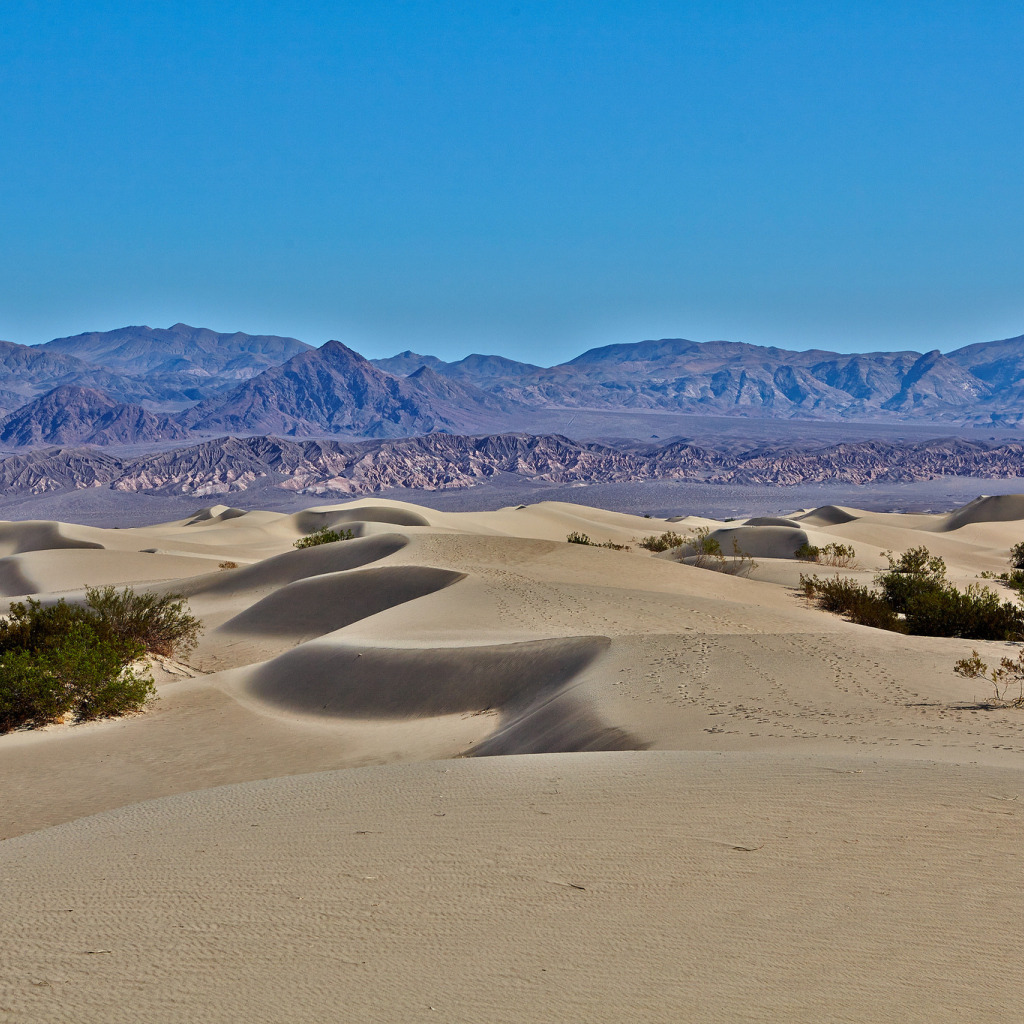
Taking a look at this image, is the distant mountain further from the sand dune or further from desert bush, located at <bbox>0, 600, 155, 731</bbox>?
desert bush, located at <bbox>0, 600, 155, 731</bbox>

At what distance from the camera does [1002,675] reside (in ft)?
33.6

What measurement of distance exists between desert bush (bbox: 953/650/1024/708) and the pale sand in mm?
267

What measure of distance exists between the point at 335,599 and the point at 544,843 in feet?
57.0

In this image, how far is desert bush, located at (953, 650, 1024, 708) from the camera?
9.45 meters

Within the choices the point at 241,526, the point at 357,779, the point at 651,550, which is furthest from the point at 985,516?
the point at 357,779

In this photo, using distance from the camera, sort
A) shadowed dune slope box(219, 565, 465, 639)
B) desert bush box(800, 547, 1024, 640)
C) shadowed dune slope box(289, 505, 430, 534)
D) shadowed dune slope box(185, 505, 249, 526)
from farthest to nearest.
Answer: shadowed dune slope box(185, 505, 249, 526) → shadowed dune slope box(289, 505, 430, 534) → shadowed dune slope box(219, 565, 465, 639) → desert bush box(800, 547, 1024, 640)

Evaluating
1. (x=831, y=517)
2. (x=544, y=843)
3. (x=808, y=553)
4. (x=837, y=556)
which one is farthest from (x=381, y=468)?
(x=544, y=843)

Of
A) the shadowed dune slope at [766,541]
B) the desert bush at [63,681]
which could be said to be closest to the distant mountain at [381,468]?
the shadowed dune slope at [766,541]

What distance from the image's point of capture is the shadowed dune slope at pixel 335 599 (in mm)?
21328

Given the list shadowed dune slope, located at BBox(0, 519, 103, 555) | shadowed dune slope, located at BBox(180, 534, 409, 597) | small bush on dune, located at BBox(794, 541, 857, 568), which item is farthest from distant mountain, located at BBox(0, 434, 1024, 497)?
shadowed dune slope, located at BBox(180, 534, 409, 597)

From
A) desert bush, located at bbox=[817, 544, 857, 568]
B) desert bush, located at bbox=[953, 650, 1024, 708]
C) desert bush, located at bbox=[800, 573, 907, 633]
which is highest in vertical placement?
desert bush, located at bbox=[953, 650, 1024, 708]

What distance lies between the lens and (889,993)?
356 centimetres

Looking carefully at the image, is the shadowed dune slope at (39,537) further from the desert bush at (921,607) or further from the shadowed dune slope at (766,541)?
the desert bush at (921,607)

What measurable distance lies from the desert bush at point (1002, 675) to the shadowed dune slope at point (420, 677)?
4.44 m
